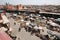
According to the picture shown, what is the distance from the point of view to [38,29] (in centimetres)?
1016

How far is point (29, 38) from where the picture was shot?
845cm

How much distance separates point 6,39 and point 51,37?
312 centimetres

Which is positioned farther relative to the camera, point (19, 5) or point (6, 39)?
point (19, 5)

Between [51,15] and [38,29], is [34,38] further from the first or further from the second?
[51,15]

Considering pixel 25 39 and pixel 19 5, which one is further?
pixel 19 5

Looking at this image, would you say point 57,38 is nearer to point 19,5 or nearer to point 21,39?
point 21,39

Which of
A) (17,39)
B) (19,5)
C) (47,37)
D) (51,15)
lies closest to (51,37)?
(47,37)

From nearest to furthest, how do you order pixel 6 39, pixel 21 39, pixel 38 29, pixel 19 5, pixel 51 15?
pixel 6 39
pixel 21 39
pixel 38 29
pixel 51 15
pixel 19 5

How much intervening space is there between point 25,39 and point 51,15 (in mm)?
9598

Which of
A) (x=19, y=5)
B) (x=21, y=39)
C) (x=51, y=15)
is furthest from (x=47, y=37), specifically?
(x=19, y=5)

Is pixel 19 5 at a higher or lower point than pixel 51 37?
lower

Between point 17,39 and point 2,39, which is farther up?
point 2,39

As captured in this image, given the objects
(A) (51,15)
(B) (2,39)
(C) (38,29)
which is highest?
(B) (2,39)

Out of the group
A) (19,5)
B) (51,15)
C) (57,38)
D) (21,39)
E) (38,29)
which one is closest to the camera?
(57,38)
